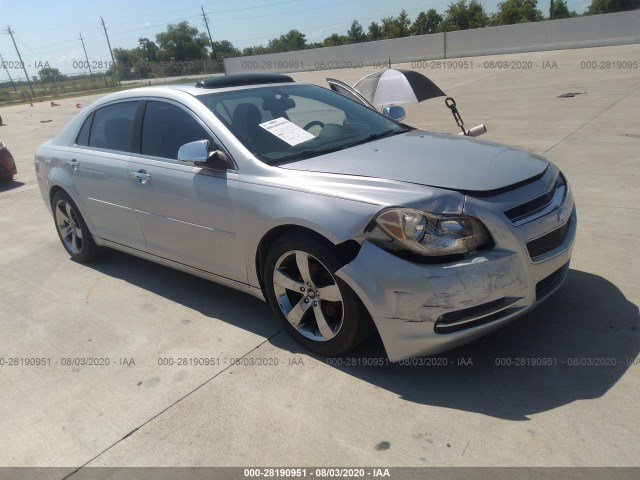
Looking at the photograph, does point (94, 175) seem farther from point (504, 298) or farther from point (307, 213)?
point (504, 298)

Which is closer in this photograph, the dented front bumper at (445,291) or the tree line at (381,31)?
the dented front bumper at (445,291)

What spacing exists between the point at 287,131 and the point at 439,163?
113 centimetres

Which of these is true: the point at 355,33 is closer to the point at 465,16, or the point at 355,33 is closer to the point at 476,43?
the point at 465,16

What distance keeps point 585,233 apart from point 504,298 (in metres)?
2.30

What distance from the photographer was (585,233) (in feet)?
15.0

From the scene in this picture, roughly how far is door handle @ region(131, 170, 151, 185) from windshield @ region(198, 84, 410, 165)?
0.70 m

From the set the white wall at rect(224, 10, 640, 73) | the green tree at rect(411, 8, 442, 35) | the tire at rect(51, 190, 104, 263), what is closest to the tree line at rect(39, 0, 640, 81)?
the green tree at rect(411, 8, 442, 35)

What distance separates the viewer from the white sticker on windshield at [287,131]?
3.61 m

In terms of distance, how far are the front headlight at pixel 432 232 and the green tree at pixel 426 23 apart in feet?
229

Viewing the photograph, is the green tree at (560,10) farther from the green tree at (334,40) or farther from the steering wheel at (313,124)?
the steering wheel at (313,124)

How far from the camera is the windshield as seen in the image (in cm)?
351

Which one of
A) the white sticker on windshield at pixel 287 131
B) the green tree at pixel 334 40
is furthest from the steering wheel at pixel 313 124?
the green tree at pixel 334 40

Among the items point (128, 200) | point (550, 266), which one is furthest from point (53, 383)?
point (550, 266)

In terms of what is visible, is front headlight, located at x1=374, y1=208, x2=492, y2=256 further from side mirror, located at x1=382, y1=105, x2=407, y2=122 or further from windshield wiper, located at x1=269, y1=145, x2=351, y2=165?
side mirror, located at x1=382, y1=105, x2=407, y2=122
